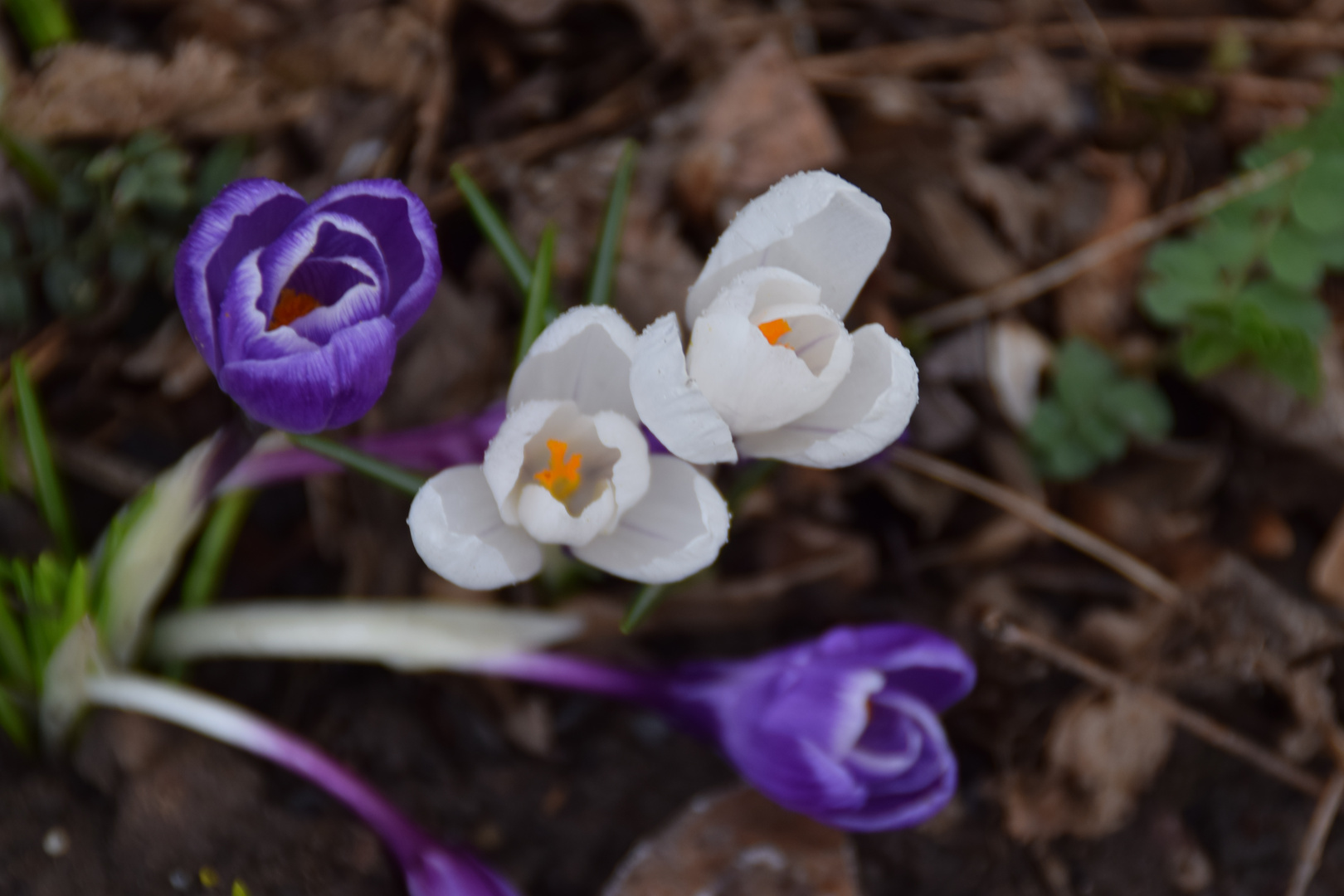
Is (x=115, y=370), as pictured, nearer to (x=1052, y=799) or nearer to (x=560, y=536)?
(x=560, y=536)

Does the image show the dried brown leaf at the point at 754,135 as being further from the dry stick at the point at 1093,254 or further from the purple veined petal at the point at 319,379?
the purple veined petal at the point at 319,379

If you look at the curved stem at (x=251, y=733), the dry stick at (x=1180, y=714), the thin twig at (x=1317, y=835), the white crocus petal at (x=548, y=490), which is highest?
the white crocus petal at (x=548, y=490)

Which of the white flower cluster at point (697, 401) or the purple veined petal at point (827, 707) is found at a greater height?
the white flower cluster at point (697, 401)

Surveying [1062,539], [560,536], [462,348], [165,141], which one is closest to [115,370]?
[165,141]

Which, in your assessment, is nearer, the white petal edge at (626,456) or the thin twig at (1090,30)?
the white petal edge at (626,456)

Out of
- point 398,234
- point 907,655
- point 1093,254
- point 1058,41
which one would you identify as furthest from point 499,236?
point 1058,41

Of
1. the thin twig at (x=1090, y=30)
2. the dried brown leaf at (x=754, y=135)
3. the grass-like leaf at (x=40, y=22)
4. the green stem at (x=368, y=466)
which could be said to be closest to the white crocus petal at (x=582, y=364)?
the green stem at (x=368, y=466)
